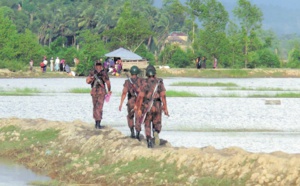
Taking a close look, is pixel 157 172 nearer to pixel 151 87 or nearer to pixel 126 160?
pixel 126 160

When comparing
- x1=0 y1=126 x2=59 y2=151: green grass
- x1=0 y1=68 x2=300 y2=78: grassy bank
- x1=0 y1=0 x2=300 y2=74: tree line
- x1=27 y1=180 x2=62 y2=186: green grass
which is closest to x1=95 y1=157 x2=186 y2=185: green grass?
x1=27 y1=180 x2=62 y2=186: green grass

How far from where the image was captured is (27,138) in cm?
1872

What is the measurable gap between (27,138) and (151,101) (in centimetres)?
449

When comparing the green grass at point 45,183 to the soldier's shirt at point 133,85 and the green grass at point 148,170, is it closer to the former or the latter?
the green grass at point 148,170

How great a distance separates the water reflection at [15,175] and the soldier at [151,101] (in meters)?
1.94

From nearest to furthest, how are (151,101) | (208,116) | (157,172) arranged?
(157,172), (151,101), (208,116)

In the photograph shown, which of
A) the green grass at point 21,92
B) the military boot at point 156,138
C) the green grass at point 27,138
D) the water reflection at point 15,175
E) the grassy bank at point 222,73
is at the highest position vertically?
the military boot at point 156,138

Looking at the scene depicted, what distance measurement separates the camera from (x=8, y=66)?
2544 inches

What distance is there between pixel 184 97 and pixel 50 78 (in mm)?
23856

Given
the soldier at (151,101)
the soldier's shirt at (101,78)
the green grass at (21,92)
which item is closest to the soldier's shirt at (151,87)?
the soldier at (151,101)

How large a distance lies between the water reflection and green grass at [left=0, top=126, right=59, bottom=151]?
4.63 feet

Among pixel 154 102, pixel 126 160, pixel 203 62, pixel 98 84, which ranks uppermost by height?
pixel 98 84

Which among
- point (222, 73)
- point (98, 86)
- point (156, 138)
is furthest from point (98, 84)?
point (222, 73)

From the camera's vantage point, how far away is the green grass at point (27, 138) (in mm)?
18188
